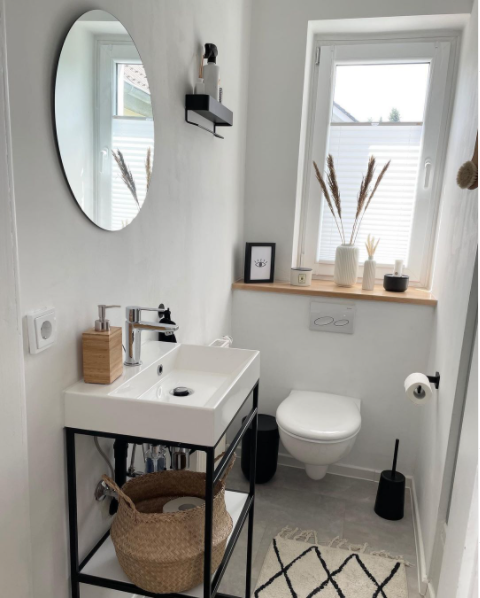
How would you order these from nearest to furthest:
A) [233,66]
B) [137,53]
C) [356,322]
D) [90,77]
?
[90,77] < [137,53] < [233,66] < [356,322]

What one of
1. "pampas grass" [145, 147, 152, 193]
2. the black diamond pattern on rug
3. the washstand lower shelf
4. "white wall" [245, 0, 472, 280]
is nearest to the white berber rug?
the black diamond pattern on rug

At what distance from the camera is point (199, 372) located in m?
1.62

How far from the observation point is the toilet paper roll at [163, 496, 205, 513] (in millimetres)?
1418

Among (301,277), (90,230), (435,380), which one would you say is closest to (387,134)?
(301,277)

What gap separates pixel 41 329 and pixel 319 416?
153cm

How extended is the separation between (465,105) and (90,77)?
66.8 inches

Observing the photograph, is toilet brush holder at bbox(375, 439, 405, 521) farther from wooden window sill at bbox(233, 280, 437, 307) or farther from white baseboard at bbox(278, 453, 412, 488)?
wooden window sill at bbox(233, 280, 437, 307)

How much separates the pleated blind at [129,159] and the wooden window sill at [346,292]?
1.22 meters

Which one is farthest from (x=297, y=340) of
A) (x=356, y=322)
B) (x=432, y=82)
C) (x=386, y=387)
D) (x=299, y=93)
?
(x=432, y=82)

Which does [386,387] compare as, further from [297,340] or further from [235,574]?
[235,574]

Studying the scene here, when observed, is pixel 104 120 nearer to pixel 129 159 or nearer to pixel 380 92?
pixel 129 159

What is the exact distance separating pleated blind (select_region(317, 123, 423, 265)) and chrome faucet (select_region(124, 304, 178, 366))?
1.76 m

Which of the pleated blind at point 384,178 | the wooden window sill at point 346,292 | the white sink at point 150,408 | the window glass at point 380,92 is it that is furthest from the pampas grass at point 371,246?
the white sink at point 150,408

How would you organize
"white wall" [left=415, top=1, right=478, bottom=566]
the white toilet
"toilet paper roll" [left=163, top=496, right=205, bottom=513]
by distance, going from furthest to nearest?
the white toilet
"white wall" [left=415, top=1, right=478, bottom=566]
"toilet paper roll" [left=163, top=496, right=205, bottom=513]
